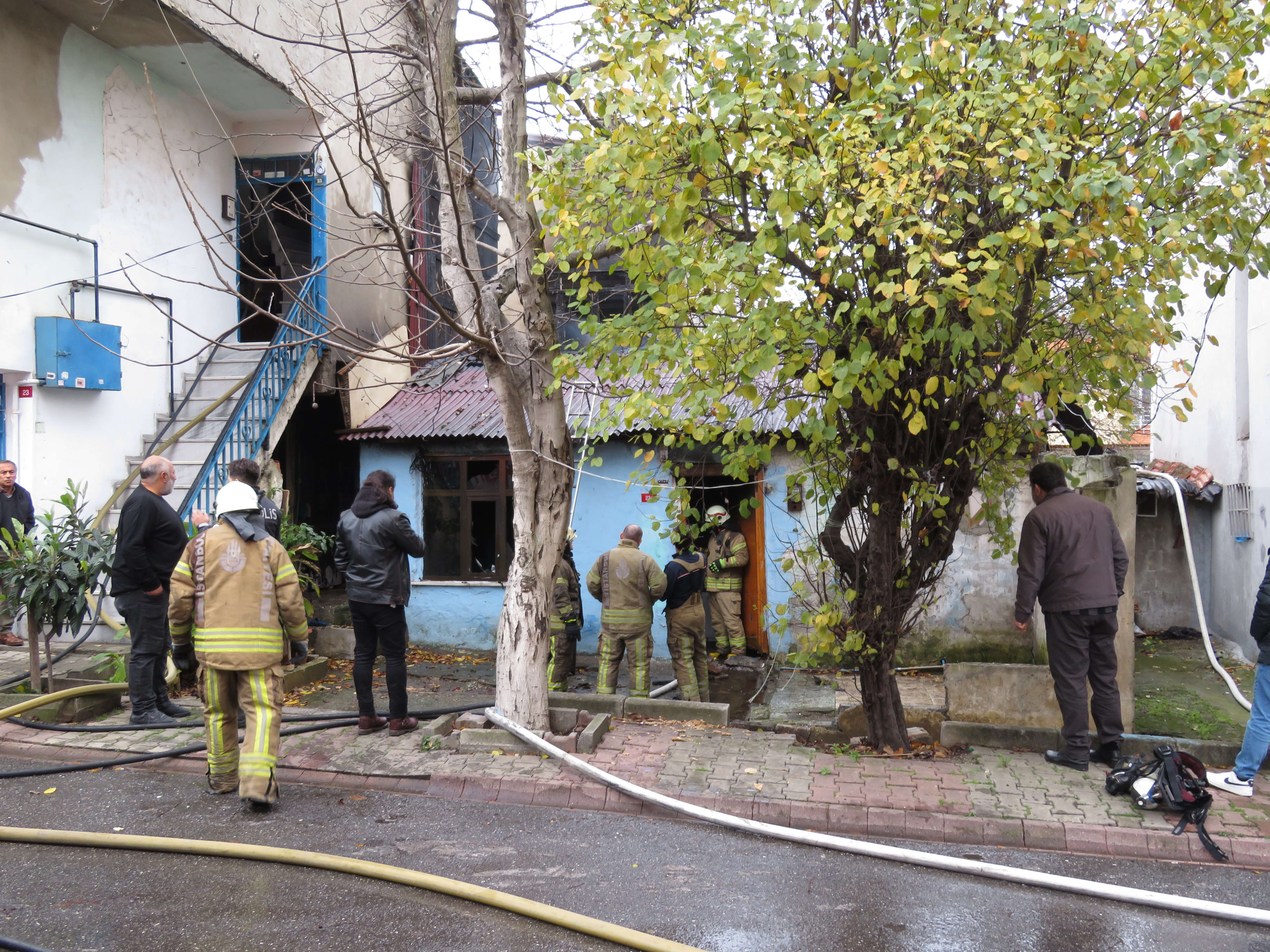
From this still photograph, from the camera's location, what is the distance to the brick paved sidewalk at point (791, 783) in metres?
4.95

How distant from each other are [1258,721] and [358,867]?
205 inches

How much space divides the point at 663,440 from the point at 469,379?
6.93 m

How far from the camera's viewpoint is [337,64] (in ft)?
39.8

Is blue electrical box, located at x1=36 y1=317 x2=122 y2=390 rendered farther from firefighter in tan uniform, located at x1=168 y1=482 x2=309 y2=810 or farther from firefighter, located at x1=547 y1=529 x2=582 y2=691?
firefighter, located at x1=547 y1=529 x2=582 y2=691

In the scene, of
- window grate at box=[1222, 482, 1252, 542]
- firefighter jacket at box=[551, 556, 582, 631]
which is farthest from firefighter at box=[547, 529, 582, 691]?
window grate at box=[1222, 482, 1252, 542]

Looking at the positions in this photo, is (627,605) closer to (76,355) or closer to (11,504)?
(11,504)

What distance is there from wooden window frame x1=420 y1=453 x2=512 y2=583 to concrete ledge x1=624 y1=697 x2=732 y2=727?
4238mm

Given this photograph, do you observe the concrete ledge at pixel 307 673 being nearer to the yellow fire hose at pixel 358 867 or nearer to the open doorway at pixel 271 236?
the yellow fire hose at pixel 358 867

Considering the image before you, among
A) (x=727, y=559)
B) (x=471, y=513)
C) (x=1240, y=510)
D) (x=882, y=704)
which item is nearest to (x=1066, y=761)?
(x=882, y=704)

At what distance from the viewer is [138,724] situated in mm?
6500

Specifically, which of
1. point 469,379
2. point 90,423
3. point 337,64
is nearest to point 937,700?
point 469,379

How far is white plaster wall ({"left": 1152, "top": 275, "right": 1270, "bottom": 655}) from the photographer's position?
969cm

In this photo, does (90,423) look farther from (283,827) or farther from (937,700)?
(937,700)

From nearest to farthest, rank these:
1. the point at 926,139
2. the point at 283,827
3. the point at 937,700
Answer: the point at 926,139 → the point at 283,827 → the point at 937,700
